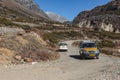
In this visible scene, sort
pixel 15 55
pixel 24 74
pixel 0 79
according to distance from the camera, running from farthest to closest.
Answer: pixel 15 55 < pixel 24 74 < pixel 0 79

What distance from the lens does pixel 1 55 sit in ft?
99.2

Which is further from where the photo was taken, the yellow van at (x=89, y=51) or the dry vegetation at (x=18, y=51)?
the yellow van at (x=89, y=51)

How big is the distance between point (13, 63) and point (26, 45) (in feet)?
26.4

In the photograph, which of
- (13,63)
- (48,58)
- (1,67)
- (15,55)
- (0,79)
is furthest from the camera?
(48,58)

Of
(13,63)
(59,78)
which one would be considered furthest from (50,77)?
(13,63)

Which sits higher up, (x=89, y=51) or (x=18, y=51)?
(x=18, y=51)

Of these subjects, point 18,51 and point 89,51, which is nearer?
point 18,51

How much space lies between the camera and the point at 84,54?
117ft

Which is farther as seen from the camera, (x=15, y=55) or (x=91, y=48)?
(x=91, y=48)

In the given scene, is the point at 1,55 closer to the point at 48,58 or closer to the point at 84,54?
the point at 48,58

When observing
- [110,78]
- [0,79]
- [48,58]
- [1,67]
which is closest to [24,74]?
[0,79]

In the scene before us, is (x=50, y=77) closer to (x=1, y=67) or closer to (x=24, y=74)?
(x=24, y=74)

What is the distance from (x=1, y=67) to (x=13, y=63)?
127 inches

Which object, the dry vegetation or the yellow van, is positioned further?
the yellow van
